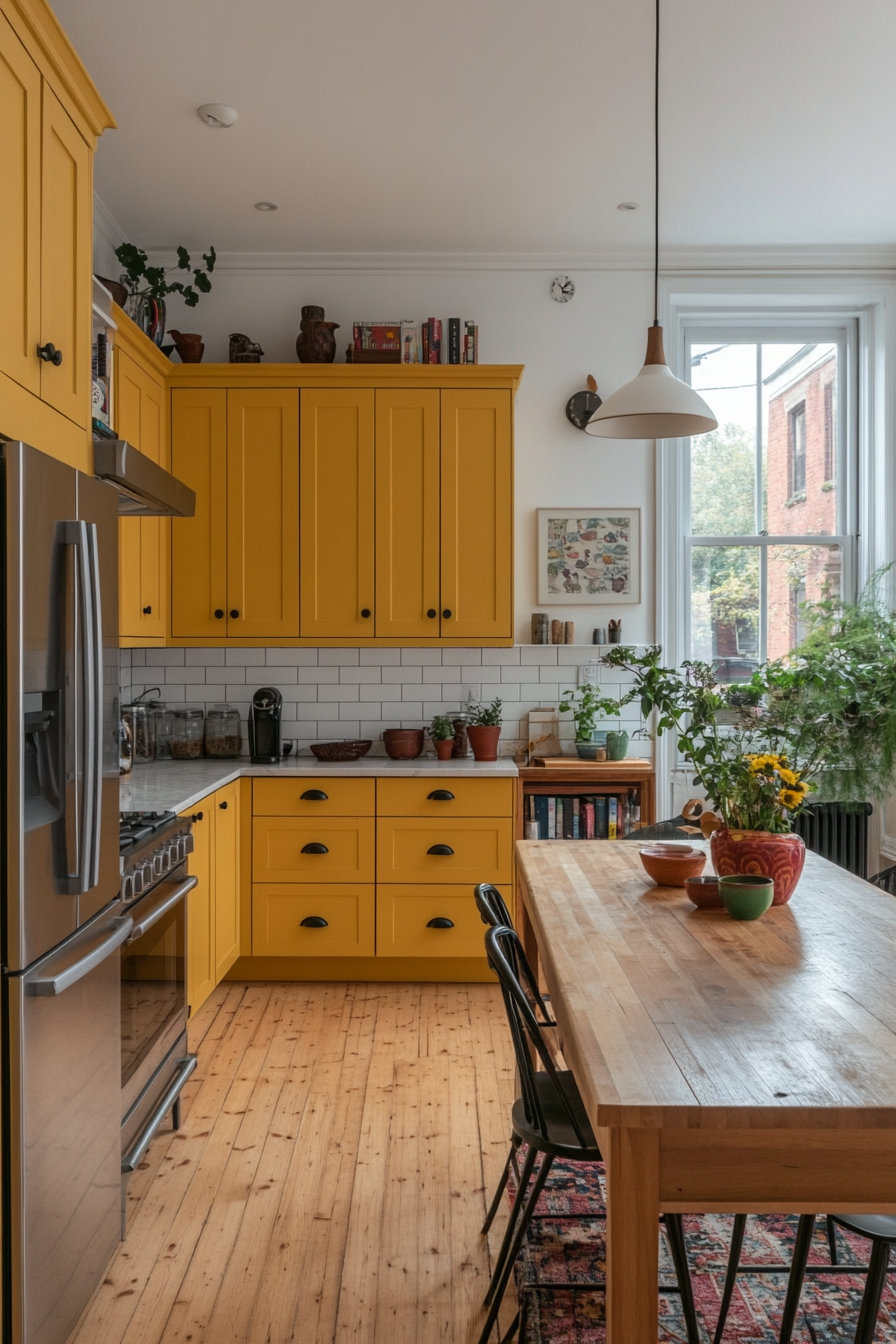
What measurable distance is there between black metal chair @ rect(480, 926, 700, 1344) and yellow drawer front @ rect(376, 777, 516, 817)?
2.01m

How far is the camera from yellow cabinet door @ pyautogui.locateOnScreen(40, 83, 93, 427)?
6.97 ft

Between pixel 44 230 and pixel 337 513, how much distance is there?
7.84 ft

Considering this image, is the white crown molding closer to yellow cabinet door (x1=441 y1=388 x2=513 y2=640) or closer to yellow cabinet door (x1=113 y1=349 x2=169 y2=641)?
yellow cabinet door (x1=441 y1=388 x2=513 y2=640)

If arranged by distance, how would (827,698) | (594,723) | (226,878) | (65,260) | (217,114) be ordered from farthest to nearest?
(594,723) → (827,698) → (226,878) → (217,114) → (65,260)

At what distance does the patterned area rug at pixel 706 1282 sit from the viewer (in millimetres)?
2094

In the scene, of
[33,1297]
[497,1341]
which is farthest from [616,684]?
[33,1297]

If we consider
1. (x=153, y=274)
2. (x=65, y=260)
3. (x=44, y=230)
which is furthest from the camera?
(x=153, y=274)

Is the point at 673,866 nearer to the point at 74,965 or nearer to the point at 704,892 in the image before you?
the point at 704,892

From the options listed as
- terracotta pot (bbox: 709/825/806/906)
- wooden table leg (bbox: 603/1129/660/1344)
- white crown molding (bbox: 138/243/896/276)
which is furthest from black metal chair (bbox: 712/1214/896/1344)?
white crown molding (bbox: 138/243/896/276)

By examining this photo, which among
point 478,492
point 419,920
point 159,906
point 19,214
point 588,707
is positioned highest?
point 19,214

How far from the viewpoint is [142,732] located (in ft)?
14.6

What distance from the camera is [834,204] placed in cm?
425

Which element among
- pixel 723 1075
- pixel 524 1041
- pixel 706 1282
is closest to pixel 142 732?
pixel 524 1041

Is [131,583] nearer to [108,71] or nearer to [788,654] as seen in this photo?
[108,71]
